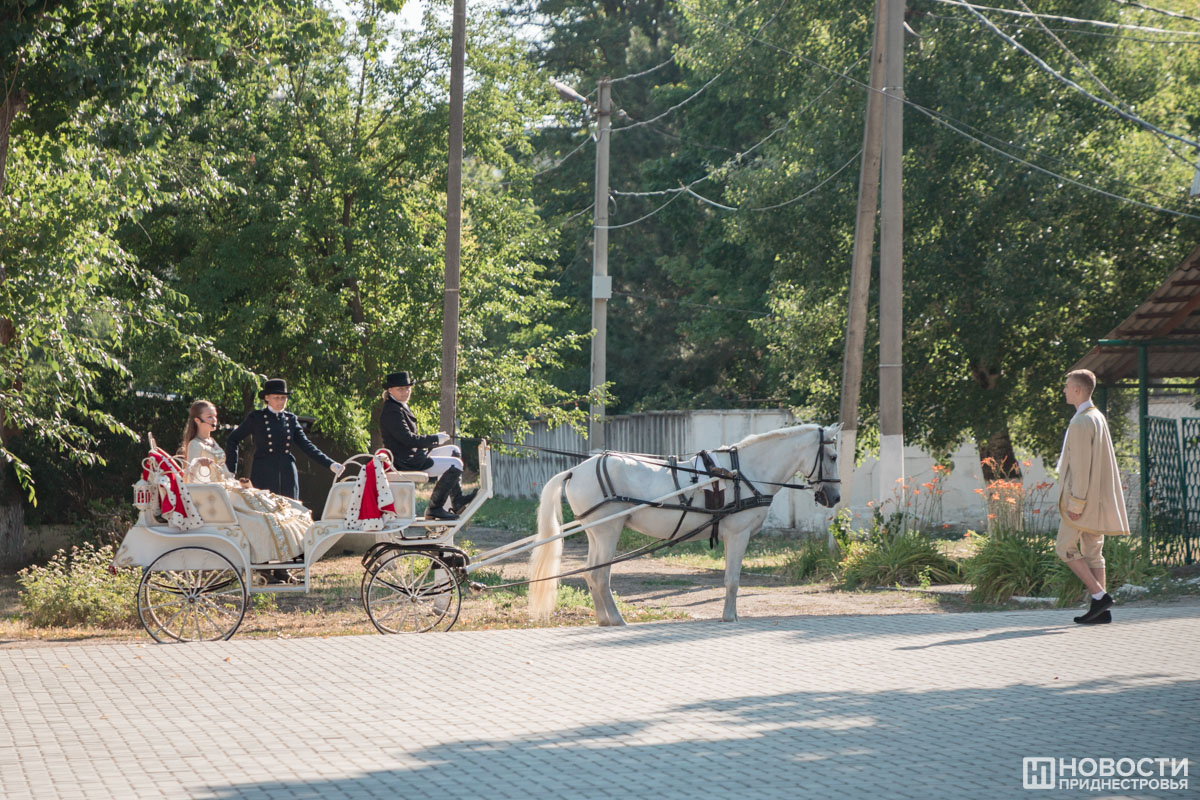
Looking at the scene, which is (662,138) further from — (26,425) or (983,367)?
(26,425)

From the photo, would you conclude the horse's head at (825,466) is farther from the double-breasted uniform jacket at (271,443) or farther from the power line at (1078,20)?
the power line at (1078,20)

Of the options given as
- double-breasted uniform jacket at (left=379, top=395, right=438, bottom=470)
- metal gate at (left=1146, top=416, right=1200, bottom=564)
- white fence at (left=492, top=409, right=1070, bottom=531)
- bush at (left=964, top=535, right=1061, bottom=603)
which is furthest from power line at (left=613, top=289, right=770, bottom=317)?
double-breasted uniform jacket at (left=379, top=395, right=438, bottom=470)

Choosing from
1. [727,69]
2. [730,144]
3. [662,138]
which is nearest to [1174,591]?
[727,69]

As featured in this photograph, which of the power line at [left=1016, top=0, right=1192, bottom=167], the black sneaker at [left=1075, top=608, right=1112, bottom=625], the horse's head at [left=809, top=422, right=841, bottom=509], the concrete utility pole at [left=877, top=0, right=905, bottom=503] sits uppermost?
the power line at [left=1016, top=0, right=1192, bottom=167]

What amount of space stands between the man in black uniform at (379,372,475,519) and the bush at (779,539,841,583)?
22.0ft

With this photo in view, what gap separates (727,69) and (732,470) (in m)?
16.7

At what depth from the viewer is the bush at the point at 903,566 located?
15.3 m

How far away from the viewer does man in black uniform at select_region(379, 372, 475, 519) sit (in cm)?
1109

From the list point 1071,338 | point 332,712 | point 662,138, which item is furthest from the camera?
point 662,138

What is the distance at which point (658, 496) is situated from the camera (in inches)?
462

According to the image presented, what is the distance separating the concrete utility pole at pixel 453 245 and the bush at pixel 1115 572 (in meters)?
6.64

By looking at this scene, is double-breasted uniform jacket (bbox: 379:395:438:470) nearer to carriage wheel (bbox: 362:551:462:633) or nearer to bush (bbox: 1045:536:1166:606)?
carriage wheel (bbox: 362:551:462:633)

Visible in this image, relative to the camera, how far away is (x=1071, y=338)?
21.0 metres

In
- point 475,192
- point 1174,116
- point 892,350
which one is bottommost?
point 892,350
